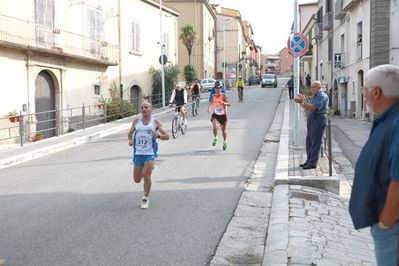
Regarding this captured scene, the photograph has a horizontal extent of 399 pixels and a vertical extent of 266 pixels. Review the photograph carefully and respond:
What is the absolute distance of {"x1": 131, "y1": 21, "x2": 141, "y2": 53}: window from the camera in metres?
32.6

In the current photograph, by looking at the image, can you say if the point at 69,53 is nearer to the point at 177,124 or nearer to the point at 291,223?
the point at 177,124

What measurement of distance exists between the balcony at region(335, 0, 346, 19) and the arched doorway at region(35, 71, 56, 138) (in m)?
17.5

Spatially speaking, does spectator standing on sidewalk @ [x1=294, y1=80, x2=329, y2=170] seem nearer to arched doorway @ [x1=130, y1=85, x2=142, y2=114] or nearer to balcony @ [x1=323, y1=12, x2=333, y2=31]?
arched doorway @ [x1=130, y1=85, x2=142, y2=114]

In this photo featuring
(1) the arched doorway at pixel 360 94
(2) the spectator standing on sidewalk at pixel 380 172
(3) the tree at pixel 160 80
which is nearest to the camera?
(2) the spectator standing on sidewalk at pixel 380 172

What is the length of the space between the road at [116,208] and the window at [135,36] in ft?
61.3

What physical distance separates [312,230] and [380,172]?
366cm

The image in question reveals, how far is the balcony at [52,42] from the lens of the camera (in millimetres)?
20516

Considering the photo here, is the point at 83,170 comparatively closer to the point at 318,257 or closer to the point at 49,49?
the point at 318,257

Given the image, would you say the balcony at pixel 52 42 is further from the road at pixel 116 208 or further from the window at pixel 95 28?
the road at pixel 116 208

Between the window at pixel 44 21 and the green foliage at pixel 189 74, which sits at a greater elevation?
the window at pixel 44 21

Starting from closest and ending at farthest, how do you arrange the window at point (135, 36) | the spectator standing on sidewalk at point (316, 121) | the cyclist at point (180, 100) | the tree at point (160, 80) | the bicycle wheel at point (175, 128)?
the spectator standing on sidewalk at point (316, 121) < the bicycle wheel at point (175, 128) < the cyclist at point (180, 100) < the window at point (135, 36) < the tree at point (160, 80)

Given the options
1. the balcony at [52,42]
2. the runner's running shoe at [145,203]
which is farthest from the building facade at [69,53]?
the runner's running shoe at [145,203]

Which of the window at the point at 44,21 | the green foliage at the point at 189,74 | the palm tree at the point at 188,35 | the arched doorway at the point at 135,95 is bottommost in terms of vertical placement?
the arched doorway at the point at 135,95

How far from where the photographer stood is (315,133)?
34.2 feet
